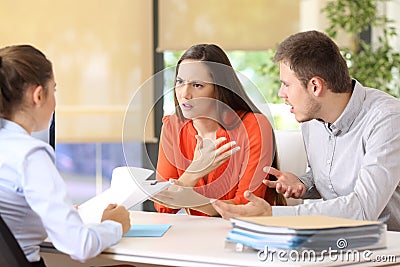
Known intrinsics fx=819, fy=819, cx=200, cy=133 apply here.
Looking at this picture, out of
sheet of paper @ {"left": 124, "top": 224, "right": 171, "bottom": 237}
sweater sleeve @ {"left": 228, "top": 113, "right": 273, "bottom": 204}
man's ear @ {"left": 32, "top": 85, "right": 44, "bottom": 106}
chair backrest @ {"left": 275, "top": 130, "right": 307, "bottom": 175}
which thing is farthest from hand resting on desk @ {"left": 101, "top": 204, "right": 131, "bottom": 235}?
chair backrest @ {"left": 275, "top": 130, "right": 307, "bottom": 175}

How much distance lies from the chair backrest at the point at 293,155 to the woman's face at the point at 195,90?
0.48 m

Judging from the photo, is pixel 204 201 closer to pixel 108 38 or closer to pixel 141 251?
pixel 141 251

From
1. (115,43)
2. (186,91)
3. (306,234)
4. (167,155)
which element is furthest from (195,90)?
(115,43)

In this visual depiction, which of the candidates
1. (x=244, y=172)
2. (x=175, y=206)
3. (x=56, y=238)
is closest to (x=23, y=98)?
(x=56, y=238)

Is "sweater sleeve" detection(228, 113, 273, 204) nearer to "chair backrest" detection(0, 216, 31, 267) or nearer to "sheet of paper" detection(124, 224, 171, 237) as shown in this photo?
"sheet of paper" detection(124, 224, 171, 237)

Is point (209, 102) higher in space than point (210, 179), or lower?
higher

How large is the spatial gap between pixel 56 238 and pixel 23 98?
343 millimetres

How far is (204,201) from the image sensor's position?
2309 mm

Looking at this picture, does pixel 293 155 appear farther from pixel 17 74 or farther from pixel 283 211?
pixel 17 74

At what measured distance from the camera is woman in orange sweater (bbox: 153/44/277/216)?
2.32 m

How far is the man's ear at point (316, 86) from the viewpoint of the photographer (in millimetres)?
2430

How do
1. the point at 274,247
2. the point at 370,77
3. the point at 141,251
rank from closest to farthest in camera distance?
the point at 274,247 < the point at 141,251 < the point at 370,77

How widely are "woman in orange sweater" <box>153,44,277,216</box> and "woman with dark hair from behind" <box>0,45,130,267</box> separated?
1.36 feet

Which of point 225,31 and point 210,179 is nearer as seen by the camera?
point 210,179
